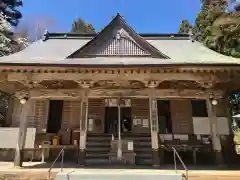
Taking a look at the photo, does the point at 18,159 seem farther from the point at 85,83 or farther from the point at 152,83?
the point at 152,83

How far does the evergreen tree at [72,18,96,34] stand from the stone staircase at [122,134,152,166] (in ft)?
91.9

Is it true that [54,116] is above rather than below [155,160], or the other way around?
above

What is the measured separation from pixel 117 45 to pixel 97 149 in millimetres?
4924

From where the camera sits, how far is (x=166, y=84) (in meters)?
9.98

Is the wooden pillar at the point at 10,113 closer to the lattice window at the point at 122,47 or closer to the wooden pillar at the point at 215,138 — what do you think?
the lattice window at the point at 122,47

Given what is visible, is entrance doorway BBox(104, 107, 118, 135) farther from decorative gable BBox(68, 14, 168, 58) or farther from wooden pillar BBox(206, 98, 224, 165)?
wooden pillar BBox(206, 98, 224, 165)

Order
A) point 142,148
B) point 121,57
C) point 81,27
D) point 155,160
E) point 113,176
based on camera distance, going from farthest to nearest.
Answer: point 81,27 → point 142,148 → point 121,57 → point 155,160 → point 113,176

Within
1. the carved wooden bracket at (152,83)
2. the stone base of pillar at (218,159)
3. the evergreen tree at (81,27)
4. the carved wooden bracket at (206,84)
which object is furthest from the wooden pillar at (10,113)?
the evergreen tree at (81,27)

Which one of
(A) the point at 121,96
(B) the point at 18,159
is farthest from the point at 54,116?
(A) the point at 121,96

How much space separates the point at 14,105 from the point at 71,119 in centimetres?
330

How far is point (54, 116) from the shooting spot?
11758 mm

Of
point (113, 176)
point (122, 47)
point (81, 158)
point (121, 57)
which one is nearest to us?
point (113, 176)

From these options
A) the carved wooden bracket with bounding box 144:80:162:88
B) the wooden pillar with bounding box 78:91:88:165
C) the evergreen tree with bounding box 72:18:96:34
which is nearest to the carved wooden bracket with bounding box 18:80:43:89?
the wooden pillar with bounding box 78:91:88:165

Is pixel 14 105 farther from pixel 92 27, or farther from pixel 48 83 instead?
pixel 92 27
